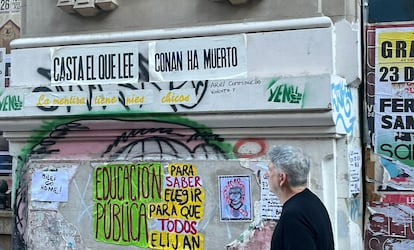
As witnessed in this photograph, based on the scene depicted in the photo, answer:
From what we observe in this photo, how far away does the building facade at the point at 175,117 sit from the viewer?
608 cm

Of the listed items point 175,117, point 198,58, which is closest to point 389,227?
point 175,117

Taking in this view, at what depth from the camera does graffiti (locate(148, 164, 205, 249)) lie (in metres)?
6.44

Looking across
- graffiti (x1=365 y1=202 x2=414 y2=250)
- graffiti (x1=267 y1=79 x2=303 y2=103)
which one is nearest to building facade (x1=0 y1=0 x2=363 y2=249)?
graffiti (x1=267 y1=79 x2=303 y2=103)

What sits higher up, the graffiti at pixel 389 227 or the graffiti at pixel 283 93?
the graffiti at pixel 283 93

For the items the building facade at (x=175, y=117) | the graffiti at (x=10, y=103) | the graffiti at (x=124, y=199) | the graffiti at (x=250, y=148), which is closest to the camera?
the building facade at (x=175, y=117)

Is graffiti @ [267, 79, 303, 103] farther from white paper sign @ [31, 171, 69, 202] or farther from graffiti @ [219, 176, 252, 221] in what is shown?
white paper sign @ [31, 171, 69, 202]

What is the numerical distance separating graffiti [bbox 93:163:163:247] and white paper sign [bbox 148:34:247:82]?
38.8 inches

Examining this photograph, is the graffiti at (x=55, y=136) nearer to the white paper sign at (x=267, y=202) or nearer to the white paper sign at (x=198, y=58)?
the white paper sign at (x=198, y=58)

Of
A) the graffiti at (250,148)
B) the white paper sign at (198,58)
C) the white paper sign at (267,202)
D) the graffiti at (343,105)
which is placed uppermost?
the white paper sign at (198,58)

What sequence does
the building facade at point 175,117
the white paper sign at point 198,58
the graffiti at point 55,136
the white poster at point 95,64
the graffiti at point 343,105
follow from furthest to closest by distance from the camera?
the graffiti at point 55,136 < the white poster at point 95,64 < the white paper sign at point 198,58 < the building facade at point 175,117 < the graffiti at point 343,105

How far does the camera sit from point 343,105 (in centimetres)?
611

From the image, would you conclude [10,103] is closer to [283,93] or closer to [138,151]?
[138,151]

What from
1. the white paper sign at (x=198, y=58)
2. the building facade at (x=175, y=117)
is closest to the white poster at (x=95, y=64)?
the building facade at (x=175, y=117)

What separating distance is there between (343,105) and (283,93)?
60 cm
